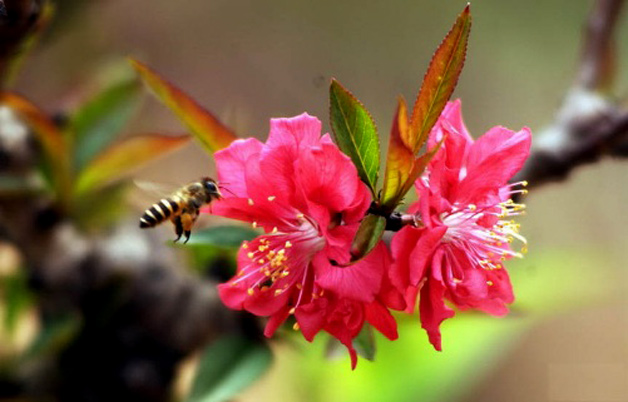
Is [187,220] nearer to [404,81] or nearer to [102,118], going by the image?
[102,118]

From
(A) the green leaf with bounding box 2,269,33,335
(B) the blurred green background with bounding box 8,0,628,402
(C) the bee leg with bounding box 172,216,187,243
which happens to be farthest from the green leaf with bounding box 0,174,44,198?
(C) the bee leg with bounding box 172,216,187,243

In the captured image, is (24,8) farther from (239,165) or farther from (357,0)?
(357,0)

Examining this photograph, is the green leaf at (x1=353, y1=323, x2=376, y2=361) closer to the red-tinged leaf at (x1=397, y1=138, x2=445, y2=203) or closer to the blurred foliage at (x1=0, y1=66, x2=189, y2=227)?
the red-tinged leaf at (x1=397, y1=138, x2=445, y2=203)

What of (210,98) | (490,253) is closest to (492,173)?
(490,253)

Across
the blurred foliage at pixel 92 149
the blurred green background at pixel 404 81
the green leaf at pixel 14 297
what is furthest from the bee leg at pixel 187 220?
the blurred green background at pixel 404 81

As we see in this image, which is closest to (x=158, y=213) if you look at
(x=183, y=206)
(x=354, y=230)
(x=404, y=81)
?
(x=183, y=206)

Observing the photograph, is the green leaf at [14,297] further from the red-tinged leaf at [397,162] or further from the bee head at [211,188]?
the red-tinged leaf at [397,162]
